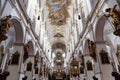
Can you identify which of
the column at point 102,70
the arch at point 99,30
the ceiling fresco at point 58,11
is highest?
the ceiling fresco at point 58,11

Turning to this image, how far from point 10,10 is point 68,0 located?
13.0 metres

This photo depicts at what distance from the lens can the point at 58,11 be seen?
72.8 ft

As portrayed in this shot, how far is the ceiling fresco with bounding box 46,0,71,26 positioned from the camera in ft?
65.6

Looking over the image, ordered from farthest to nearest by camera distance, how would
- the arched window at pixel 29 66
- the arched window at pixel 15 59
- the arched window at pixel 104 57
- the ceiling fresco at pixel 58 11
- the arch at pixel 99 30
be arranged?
the ceiling fresco at pixel 58 11
the arched window at pixel 29 66
the arch at pixel 99 30
the arched window at pixel 15 59
the arched window at pixel 104 57

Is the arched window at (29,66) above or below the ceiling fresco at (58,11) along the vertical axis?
below

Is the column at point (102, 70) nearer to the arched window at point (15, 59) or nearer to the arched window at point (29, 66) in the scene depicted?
the arched window at point (15, 59)

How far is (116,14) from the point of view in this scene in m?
6.21

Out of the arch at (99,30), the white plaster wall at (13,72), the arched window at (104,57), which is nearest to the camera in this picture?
the white plaster wall at (13,72)

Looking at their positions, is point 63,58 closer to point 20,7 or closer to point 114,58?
point 114,58

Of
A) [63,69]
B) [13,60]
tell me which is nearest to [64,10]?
[13,60]

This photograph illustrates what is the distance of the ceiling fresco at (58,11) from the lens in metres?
20.0

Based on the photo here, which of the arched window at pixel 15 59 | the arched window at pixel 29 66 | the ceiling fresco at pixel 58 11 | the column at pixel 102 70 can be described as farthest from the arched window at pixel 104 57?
the ceiling fresco at pixel 58 11

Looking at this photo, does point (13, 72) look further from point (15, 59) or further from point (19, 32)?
point (19, 32)

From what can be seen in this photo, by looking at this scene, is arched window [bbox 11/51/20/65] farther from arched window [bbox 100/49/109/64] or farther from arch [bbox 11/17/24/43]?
arched window [bbox 100/49/109/64]
